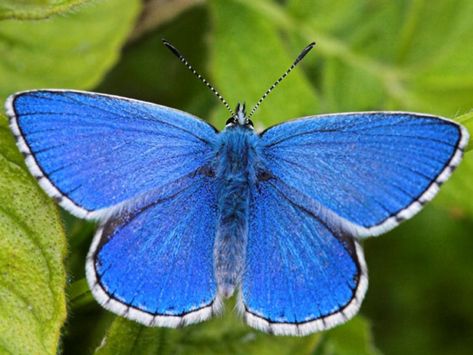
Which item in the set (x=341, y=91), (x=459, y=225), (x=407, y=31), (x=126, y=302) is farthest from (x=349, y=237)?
(x=459, y=225)

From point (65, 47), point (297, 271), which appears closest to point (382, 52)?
point (65, 47)

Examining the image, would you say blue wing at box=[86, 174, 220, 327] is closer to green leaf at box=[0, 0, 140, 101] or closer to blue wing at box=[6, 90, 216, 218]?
blue wing at box=[6, 90, 216, 218]

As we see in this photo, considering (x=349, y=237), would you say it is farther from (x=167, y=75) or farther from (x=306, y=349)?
(x=167, y=75)

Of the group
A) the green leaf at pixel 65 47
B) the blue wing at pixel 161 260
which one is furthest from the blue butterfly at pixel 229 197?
the green leaf at pixel 65 47

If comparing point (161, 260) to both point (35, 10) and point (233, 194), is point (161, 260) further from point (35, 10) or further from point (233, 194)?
point (35, 10)

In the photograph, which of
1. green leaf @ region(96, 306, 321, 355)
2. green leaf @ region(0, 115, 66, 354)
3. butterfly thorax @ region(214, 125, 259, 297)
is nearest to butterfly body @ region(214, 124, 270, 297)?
butterfly thorax @ region(214, 125, 259, 297)
